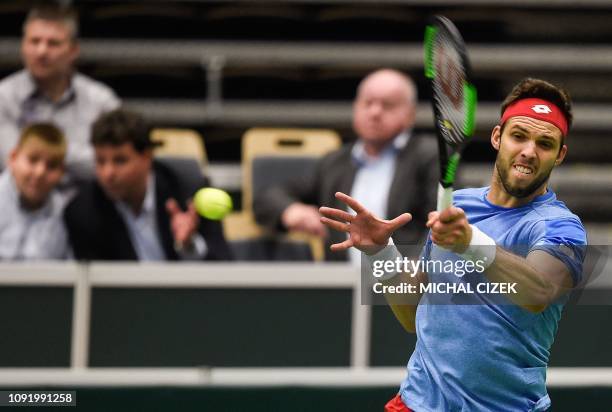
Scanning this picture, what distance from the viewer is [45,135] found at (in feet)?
17.9

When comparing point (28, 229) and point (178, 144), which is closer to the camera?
point (28, 229)

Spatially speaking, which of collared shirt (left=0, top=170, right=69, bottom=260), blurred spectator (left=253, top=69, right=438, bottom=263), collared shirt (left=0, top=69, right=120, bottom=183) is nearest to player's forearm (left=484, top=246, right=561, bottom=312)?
blurred spectator (left=253, top=69, right=438, bottom=263)

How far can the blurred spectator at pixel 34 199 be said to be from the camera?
17.5 ft

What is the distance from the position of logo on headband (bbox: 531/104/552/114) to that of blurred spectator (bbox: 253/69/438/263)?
267cm

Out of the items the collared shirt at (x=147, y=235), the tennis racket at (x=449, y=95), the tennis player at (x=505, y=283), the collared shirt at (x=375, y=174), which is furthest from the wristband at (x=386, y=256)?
the collared shirt at (x=375, y=174)

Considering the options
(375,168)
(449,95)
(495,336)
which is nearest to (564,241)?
(495,336)

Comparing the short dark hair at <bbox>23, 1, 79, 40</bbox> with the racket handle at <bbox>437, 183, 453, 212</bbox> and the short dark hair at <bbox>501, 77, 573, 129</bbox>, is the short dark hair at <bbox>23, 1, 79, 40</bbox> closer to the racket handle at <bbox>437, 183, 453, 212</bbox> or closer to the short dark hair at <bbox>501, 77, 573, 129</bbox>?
the short dark hair at <bbox>501, 77, 573, 129</bbox>

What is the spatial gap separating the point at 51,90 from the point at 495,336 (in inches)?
157

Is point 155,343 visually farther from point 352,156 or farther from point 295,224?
point 352,156

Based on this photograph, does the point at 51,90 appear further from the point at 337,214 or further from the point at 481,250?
the point at 481,250

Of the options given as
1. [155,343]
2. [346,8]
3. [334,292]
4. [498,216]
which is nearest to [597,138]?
[346,8]

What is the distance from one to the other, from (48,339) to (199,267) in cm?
69

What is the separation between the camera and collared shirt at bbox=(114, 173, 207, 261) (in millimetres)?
5387

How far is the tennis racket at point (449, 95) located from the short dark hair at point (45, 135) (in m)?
2.81
